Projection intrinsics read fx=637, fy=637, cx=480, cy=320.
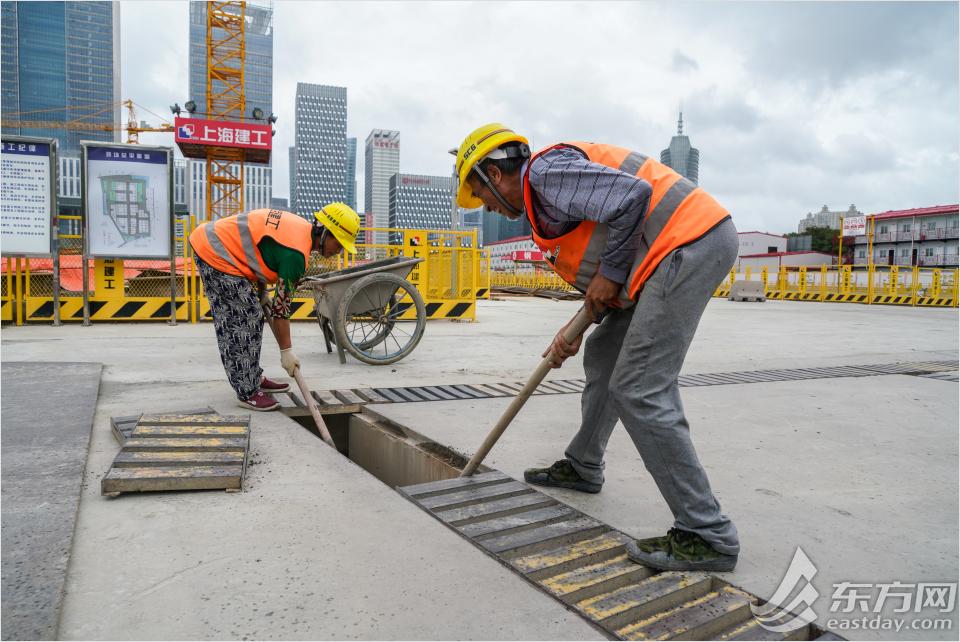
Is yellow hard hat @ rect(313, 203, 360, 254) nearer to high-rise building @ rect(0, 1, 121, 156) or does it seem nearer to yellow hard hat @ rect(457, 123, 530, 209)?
yellow hard hat @ rect(457, 123, 530, 209)

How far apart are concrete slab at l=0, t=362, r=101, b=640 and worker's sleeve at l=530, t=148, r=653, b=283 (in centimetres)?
175

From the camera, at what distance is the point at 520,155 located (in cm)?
229

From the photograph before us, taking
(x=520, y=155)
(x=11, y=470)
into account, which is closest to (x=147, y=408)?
(x=11, y=470)

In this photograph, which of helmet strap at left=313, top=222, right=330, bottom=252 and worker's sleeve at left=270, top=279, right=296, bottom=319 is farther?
helmet strap at left=313, top=222, right=330, bottom=252

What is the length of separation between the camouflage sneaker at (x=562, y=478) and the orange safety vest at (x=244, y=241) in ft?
7.32

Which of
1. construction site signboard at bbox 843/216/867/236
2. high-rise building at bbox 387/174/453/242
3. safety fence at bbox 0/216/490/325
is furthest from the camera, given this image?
high-rise building at bbox 387/174/453/242

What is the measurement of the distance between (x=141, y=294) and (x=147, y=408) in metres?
8.02

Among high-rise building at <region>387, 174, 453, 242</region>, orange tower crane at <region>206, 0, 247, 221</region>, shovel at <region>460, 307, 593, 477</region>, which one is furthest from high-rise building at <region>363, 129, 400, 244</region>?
shovel at <region>460, 307, 593, 477</region>

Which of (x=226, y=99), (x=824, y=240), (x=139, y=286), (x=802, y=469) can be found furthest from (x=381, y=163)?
(x=802, y=469)

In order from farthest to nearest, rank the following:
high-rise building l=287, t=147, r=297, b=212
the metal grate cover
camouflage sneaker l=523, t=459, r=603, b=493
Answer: high-rise building l=287, t=147, r=297, b=212 → camouflage sneaker l=523, t=459, r=603, b=493 → the metal grate cover

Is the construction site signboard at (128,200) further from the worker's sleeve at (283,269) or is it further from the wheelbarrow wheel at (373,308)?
the worker's sleeve at (283,269)

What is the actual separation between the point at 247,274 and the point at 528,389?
7.98 feet

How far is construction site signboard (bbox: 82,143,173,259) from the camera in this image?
9.88 m

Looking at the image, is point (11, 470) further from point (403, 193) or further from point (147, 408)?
point (403, 193)
